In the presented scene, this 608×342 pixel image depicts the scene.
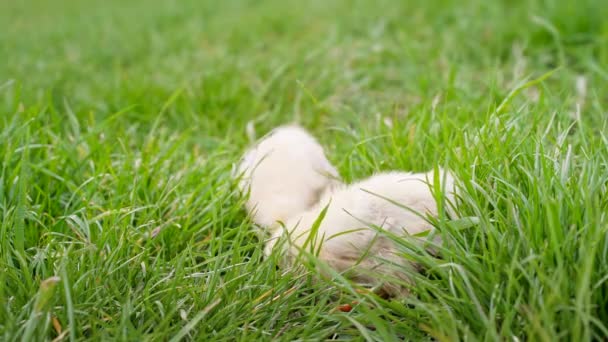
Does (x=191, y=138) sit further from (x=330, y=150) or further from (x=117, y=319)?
(x=117, y=319)

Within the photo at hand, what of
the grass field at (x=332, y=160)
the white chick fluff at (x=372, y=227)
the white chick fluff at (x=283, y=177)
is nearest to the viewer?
the grass field at (x=332, y=160)

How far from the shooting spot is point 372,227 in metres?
2.02

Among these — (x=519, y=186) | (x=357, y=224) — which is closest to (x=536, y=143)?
(x=519, y=186)

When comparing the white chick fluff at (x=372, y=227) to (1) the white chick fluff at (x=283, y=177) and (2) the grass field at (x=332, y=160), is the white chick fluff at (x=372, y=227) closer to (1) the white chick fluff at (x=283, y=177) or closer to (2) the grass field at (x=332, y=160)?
(2) the grass field at (x=332, y=160)

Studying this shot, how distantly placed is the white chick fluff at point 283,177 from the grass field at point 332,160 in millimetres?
88

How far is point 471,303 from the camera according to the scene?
1743mm

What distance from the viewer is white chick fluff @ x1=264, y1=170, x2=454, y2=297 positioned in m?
2.04

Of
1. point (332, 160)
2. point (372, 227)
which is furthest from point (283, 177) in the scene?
point (372, 227)

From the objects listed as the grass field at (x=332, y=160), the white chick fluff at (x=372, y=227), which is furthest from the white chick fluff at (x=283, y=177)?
the white chick fluff at (x=372, y=227)

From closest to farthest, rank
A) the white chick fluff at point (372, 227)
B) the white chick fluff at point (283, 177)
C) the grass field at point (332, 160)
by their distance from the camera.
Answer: the grass field at point (332, 160), the white chick fluff at point (372, 227), the white chick fluff at point (283, 177)

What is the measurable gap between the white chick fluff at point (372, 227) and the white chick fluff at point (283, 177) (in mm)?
298

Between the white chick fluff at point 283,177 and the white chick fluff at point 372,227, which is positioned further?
the white chick fluff at point 283,177

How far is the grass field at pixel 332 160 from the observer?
1764 mm

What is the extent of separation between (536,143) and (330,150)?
1200 mm
